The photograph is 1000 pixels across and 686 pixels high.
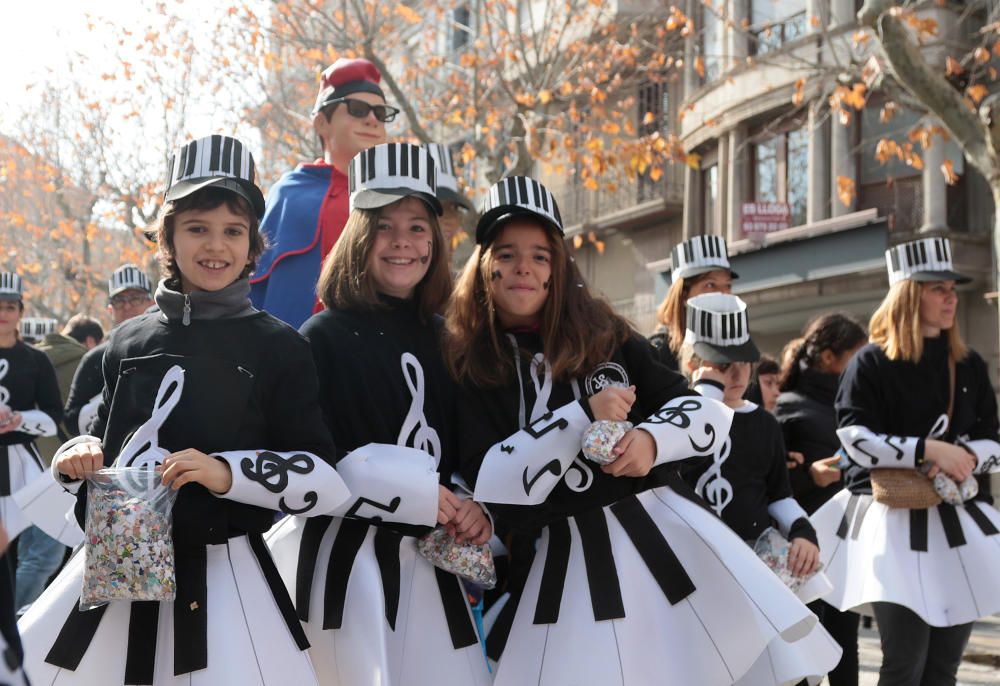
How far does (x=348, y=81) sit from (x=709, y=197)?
20716 mm

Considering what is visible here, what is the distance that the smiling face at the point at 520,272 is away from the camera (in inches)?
150

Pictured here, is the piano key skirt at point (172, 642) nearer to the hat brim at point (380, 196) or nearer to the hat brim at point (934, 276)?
the hat brim at point (380, 196)

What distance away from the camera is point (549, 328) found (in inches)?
149

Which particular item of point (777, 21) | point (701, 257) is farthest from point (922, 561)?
point (777, 21)

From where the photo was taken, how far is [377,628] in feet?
11.1

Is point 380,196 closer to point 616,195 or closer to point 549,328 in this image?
point 549,328

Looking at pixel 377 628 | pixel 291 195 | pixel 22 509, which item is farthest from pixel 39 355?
pixel 377 628

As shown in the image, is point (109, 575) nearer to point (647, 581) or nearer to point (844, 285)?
point (647, 581)

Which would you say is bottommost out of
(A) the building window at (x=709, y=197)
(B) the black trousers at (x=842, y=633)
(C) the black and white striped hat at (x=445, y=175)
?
(B) the black trousers at (x=842, y=633)

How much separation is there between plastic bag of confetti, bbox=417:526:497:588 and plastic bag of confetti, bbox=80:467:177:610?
0.84m

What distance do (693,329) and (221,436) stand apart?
2.22 meters

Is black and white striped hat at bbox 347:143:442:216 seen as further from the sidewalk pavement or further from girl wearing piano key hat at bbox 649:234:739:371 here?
the sidewalk pavement

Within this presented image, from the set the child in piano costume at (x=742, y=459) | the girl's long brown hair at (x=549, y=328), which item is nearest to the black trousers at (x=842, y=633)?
the child in piano costume at (x=742, y=459)

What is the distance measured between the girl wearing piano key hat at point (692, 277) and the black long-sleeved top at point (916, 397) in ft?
2.49
